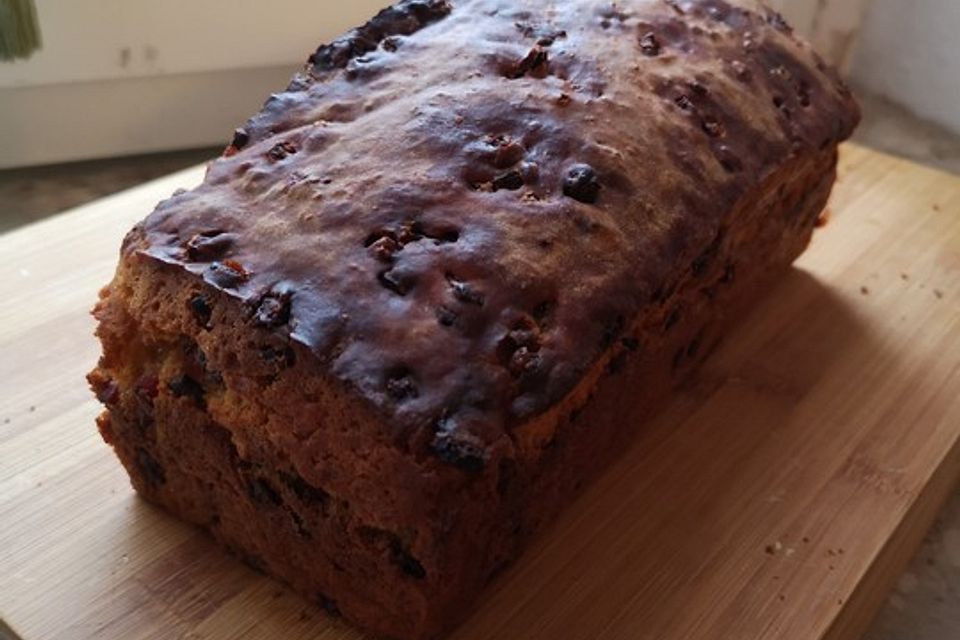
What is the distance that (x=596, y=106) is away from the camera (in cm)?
122

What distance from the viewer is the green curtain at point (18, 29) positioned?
1807mm

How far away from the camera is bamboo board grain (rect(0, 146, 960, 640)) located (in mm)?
1092

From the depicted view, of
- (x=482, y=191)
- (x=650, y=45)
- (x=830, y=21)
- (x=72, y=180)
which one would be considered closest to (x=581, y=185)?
(x=482, y=191)

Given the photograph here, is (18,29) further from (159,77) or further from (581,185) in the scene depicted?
(581,185)

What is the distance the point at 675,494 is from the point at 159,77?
4.44ft

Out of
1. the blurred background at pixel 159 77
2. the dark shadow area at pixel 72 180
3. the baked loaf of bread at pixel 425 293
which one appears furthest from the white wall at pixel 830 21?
the dark shadow area at pixel 72 180

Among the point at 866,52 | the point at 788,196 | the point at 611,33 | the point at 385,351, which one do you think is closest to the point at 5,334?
the point at 385,351

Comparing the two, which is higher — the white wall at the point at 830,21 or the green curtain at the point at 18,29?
the green curtain at the point at 18,29

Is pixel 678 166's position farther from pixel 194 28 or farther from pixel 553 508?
pixel 194 28

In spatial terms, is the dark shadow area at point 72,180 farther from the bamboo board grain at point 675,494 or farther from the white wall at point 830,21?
the white wall at point 830,21

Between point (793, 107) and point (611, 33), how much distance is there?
0.28 metres

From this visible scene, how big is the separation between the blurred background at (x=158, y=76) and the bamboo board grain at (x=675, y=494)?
42 cm

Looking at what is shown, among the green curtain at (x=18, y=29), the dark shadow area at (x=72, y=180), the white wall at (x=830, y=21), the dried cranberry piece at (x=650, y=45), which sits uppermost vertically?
the dried cranberry piece at (x=650, y=45)

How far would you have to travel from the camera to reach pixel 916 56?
2.48 m
